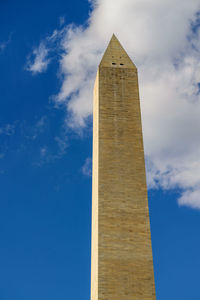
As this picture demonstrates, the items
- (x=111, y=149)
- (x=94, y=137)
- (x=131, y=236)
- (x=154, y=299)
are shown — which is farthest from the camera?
(x=94, y=137)

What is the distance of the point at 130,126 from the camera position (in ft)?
73.4

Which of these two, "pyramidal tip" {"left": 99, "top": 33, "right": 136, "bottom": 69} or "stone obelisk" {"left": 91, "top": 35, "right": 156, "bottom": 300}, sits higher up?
"pyramidal tip" {"left": 99, "top": 33, "right": 136, "bottom": 69}

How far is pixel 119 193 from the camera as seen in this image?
20.4 metres

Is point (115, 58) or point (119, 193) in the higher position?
point (115, 58)

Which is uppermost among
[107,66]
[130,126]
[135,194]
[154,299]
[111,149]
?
[107,66]

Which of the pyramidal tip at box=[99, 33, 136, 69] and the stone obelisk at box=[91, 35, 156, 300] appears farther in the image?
the pyramidal tip at box=[99, 33, 136, 69]

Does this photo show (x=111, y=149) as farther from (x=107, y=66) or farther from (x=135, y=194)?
(x=107, y=66)

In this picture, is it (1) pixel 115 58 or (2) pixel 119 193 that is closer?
(2) pixel 119 193

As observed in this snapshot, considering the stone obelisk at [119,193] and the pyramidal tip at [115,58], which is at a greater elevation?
the pyramidal tip at [115,58]

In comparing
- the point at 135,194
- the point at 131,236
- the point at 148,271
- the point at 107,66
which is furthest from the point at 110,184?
the point at 107,66

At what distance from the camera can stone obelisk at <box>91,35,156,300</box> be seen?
18469 millimetres

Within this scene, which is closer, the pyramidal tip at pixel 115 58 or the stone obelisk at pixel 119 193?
the stone obelisk at pixel 119 193

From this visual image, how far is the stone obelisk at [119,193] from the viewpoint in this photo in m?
18.5

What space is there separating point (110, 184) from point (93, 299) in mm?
5354
